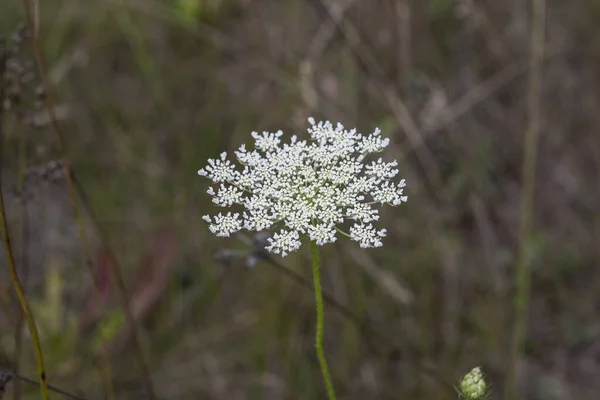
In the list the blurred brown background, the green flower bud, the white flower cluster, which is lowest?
the green flower bud

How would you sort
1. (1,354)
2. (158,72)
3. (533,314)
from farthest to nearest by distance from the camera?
(158,72), (533,314), (1,354)

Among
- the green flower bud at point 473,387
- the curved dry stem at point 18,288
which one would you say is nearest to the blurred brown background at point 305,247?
the curved dry stem at point 18,288

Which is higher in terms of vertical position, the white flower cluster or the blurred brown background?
the blurred brown background

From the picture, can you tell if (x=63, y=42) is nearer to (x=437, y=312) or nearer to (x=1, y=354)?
(x=1, y=354)

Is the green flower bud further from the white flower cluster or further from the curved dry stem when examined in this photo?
the curved dry stem

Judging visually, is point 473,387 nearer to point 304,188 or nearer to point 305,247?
point 304,188

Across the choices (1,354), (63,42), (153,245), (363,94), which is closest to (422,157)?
(363,94)

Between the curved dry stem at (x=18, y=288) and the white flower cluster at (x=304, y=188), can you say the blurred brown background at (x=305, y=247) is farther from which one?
the white flower cluster at (x=304, y=188)

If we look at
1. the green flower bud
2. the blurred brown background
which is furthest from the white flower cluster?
the blurred brown background

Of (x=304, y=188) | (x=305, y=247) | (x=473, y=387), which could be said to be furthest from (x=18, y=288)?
(x=305, y=247)
